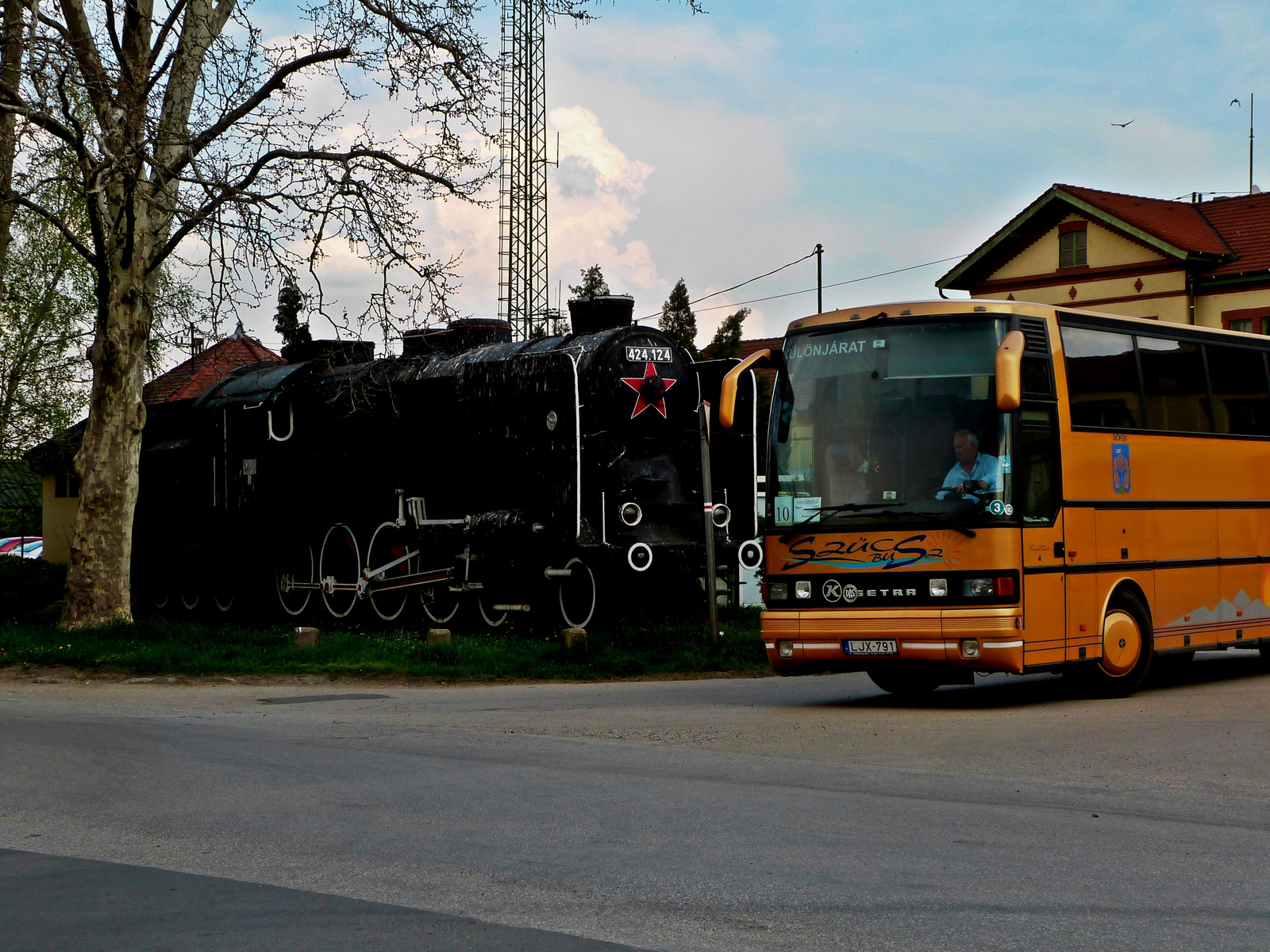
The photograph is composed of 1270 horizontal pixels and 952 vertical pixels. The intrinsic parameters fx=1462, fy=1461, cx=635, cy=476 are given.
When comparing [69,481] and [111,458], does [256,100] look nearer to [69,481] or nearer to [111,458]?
Result: [111,458]

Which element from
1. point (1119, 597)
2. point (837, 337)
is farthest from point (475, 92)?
point (1119, 597)

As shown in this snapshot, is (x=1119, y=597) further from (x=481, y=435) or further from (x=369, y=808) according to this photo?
(x=481, y=435)

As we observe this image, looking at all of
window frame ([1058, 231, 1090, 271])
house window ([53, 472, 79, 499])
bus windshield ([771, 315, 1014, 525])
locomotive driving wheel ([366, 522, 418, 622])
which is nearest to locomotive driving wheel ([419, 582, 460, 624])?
locomotive driving wheel ([366, 522, 418, 622])

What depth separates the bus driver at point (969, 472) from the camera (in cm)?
1218

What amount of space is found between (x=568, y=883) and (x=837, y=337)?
26.1 feet

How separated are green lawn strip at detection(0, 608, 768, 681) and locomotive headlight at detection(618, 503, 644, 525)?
4.65 feet

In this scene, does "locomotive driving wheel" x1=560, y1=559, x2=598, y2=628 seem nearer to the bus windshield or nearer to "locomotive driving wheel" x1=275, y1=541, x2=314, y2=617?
"locomotive driving wheel" x1=275, y1=541, x2=314, y2=617

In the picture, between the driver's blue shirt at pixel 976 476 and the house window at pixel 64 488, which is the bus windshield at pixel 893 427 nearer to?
the driver's blue shirt at pixel 976 476

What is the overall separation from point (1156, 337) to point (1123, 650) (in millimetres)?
3158

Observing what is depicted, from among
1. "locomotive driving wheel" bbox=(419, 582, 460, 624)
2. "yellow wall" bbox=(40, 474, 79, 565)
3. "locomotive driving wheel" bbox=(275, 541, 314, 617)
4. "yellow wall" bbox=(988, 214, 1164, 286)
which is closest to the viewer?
"locomotive driving wheel" bbox=(419, 582, 460, 624)

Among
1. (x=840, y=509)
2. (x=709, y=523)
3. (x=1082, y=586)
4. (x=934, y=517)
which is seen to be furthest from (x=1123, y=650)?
(x=709, y=523)

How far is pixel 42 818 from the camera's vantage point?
297 inches

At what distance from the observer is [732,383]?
43.1 feet

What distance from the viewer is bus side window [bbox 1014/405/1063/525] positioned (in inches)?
482
